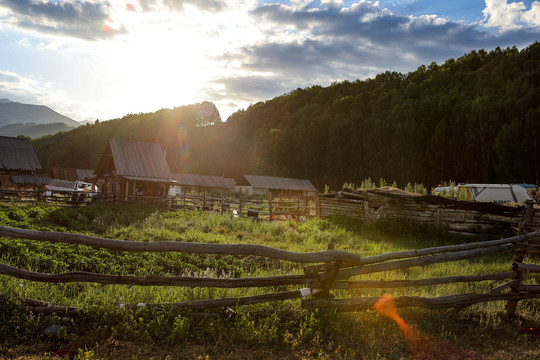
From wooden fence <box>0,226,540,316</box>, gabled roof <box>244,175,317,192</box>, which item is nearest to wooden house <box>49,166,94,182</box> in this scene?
gabled roof <box>244,175,317,192</box>

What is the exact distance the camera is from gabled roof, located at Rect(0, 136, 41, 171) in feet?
149

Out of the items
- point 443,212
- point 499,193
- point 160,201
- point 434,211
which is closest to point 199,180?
point 160,201

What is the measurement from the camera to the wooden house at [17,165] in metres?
45.7

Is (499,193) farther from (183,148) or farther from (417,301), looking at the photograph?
(183,148)

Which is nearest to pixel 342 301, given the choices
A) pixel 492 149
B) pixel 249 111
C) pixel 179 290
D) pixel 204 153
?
pixel 179 290

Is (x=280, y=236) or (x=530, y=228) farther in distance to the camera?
(x=280, y=236)

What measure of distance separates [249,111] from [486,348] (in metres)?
142

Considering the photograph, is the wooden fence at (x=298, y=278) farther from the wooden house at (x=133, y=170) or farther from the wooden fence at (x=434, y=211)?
the wooden house at (x=133, y=170)

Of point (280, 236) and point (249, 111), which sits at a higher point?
point (249, 111)

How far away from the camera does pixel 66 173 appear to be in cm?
8000

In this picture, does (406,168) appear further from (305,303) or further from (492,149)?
(305,303)

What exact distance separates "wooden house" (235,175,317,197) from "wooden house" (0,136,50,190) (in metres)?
32.6

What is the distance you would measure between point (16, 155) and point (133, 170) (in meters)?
23.5

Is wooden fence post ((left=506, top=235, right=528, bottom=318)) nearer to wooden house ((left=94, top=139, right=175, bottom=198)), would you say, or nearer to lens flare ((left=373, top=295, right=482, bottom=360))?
lens flare ((left=373, top=295, right=482, bottom=360))
